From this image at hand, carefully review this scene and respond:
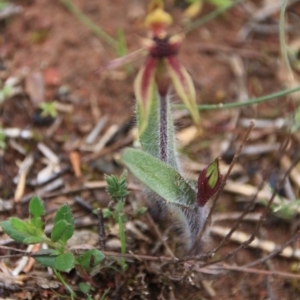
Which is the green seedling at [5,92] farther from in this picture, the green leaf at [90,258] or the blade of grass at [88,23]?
the green leaf at [90,258]

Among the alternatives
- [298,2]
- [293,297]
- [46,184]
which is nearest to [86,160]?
[46,184]

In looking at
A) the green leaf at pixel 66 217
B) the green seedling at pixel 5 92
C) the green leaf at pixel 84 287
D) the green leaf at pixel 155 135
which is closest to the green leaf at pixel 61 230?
the green leaf at pixel 66 217

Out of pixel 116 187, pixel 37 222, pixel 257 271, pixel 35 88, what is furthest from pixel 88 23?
pixel 257 271

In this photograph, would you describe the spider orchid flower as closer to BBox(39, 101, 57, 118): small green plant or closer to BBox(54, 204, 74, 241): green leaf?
BBox(54, 204, 74, 241): green leaf

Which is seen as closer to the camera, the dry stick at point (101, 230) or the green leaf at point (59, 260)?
the green leaf at point (59, 260)

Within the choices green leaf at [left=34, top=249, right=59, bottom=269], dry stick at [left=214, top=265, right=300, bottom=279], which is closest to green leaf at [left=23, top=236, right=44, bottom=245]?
green leaf at [left=34, top=249, right=59, bottom=269]

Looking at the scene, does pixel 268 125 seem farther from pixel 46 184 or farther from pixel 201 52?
pixel 46 184
